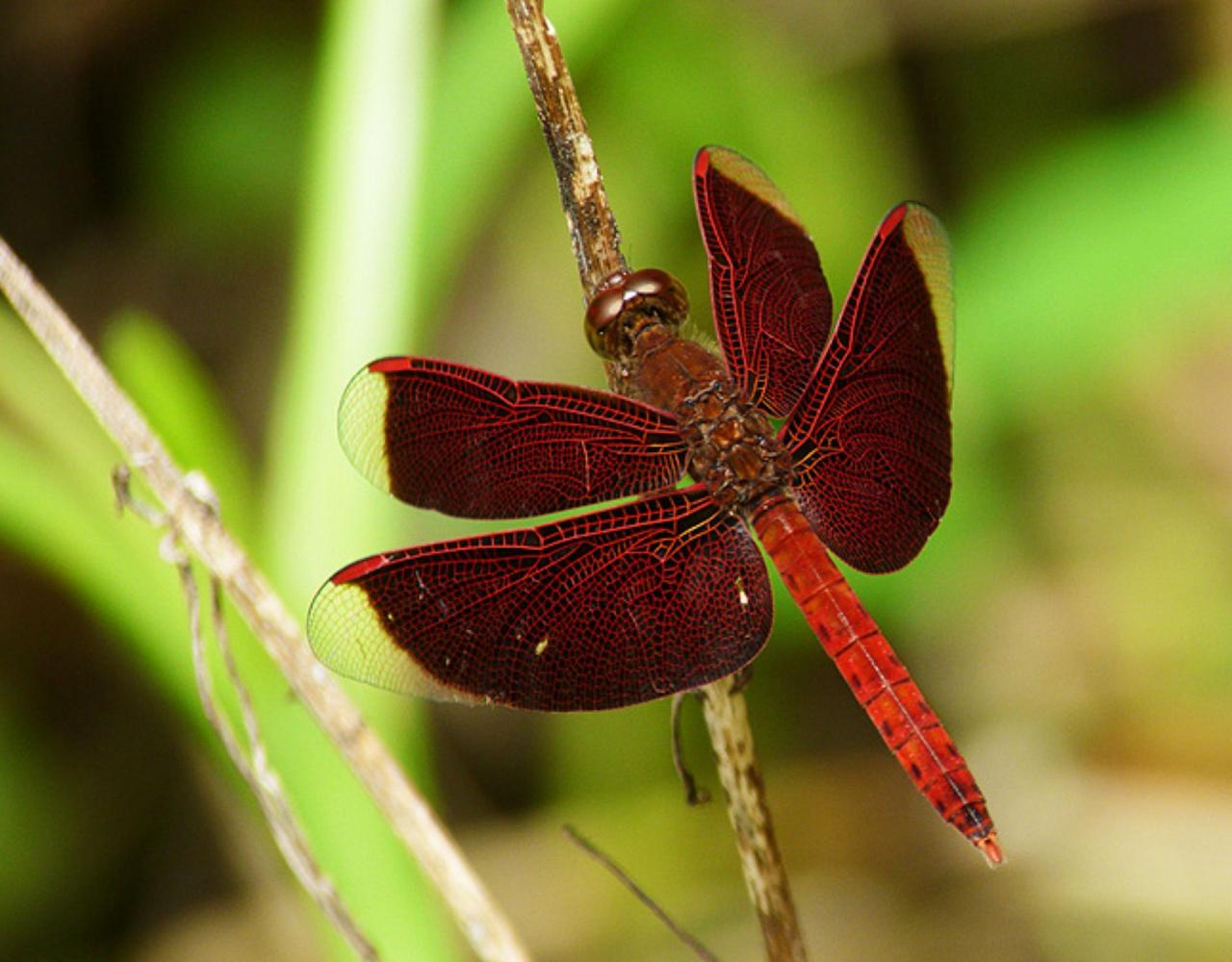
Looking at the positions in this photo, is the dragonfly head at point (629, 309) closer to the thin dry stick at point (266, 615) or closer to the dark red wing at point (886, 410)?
the dark red wing at point (886, 410)

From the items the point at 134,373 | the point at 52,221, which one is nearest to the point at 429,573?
the point at 134,373

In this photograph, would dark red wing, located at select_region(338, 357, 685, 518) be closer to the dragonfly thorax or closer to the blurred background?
the dragonfly thorax

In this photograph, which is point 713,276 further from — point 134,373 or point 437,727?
point 437,727

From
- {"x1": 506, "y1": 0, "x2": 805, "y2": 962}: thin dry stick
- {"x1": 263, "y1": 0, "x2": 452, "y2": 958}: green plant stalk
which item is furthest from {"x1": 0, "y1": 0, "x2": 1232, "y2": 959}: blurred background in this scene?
{"x1": 506, "y1": 0, "x2": 805, "y2": 962}: thin dry stick

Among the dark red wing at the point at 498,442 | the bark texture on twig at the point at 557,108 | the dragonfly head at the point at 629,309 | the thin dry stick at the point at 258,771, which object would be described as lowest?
the thin dry stick at the point at 258,771

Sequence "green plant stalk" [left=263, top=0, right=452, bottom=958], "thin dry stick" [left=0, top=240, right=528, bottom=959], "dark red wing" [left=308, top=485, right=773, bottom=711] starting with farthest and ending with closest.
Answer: "green plant stalk" [left=263, top=0, right=452, bottom=958] → "dark red wing" [left=308, top=485, right=773, bottom=711] → "thin dry stick" [left=0, top=240, right=528, bottom=959]

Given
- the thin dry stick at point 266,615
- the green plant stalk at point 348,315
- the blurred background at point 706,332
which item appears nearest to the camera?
the thin dry stick at point 266,615

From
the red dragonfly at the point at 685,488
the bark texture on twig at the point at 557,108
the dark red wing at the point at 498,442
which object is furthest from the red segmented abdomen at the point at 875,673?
the bark texture on twig at the point at 557,108

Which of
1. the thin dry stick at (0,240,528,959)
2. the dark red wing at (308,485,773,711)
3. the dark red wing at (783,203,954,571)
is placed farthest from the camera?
the dark red wing at (783,203,954,571)
